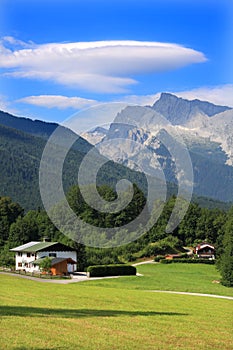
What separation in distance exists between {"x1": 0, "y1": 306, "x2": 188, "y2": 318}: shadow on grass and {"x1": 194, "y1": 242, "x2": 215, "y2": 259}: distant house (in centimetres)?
7016

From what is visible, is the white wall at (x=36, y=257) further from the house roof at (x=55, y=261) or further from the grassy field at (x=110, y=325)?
the grassy field at (x=110, y=325)

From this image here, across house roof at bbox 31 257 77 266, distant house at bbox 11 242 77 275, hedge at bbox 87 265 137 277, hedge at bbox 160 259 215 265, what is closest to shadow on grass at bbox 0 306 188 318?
hedge at bbox 87 265 137 277

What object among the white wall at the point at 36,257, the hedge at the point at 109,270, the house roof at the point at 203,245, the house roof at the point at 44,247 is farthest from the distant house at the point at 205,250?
the hedge at the point at 109,270

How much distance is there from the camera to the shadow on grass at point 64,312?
862 inches

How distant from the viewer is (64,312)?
76.6 ft

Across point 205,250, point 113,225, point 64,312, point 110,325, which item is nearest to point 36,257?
point 113,225

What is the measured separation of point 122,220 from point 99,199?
567cm

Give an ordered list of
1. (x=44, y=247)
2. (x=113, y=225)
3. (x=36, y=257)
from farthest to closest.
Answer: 1. (x=113, y=225)
2. (x=44, y=247)
3. (x=36, y=257)

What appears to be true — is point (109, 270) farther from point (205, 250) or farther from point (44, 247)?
point (205, 250)

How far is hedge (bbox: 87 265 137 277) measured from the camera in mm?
63469

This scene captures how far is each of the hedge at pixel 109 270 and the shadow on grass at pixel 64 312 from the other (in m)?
37.4

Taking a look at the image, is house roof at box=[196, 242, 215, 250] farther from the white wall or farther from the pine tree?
the pine tree

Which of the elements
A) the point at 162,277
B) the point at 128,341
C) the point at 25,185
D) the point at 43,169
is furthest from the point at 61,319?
the point at 25,185

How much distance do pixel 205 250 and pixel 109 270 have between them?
35.0m
